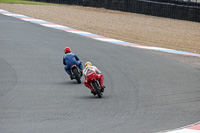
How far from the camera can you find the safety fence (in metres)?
31.6

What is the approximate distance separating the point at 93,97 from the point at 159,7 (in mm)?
23454

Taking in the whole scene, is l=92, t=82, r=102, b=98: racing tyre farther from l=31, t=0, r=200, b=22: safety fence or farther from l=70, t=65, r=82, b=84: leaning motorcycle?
l=31, t=0, r=200, b=22: safety fence

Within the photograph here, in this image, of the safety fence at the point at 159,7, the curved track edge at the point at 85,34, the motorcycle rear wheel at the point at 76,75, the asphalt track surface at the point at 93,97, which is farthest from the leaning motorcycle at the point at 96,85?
the safety fence at the point at 159,7

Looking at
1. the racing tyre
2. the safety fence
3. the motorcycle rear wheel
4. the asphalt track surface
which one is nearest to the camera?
the asphalt track surface

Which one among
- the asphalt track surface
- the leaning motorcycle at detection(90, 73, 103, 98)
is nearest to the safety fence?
the asphalt track surface

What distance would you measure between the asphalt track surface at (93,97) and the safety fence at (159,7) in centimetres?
1323

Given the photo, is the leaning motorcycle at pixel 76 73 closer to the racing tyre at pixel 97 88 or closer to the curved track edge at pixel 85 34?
the racing tyre at pixel 97 88

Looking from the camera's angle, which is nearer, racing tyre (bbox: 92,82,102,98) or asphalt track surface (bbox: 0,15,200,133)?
asphalt track surface (bbox: 0,15,200,133)

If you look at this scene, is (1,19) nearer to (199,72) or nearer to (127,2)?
(127,2)

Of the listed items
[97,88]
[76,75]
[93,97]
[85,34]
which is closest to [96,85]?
[97,88]

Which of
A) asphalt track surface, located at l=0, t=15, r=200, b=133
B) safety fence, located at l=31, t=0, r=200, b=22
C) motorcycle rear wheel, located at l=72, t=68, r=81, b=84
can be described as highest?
safety fence, located at l=31, t=0, r=200, b=22

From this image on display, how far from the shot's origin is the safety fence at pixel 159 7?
31.6 metres

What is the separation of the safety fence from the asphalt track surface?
1323 centimetres

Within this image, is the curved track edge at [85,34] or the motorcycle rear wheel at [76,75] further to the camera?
the curved track edge at [85,34]
